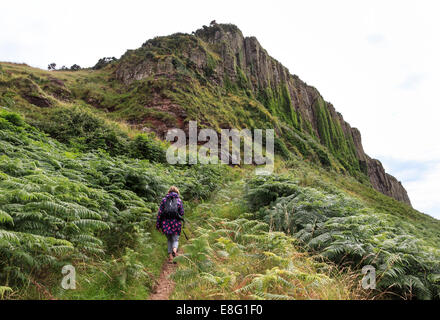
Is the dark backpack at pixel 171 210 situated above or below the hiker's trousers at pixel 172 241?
above

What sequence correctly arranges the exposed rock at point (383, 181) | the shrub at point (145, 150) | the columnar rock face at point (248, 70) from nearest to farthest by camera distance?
the shrub at point (145, 150)
the columnar rock face at point (248, 70)
the exposed rock at point (383, 181)

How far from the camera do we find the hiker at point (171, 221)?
5398 millimetres

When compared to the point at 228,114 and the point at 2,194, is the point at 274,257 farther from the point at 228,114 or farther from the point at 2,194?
the point at 228,114

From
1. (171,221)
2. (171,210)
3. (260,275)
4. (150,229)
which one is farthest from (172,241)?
(260,275)

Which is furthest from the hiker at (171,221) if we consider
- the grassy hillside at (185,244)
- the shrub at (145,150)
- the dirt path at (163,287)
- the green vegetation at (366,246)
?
the shrub at (145,150)

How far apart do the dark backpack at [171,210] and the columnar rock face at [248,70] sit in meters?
29.3

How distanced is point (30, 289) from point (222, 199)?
7.21m

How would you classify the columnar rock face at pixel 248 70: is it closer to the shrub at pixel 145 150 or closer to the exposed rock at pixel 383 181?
the exposed rock at pixel 383 181

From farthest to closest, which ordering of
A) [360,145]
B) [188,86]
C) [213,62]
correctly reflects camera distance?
[360,145], [213,62], [188,86]

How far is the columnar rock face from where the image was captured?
3628cm

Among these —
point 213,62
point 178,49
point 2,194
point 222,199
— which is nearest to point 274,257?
point 2,194

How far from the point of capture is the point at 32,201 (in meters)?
3.91

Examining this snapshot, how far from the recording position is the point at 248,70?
59.7 metres

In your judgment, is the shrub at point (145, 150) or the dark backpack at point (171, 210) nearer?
the dark backpack at point (171, 210)
